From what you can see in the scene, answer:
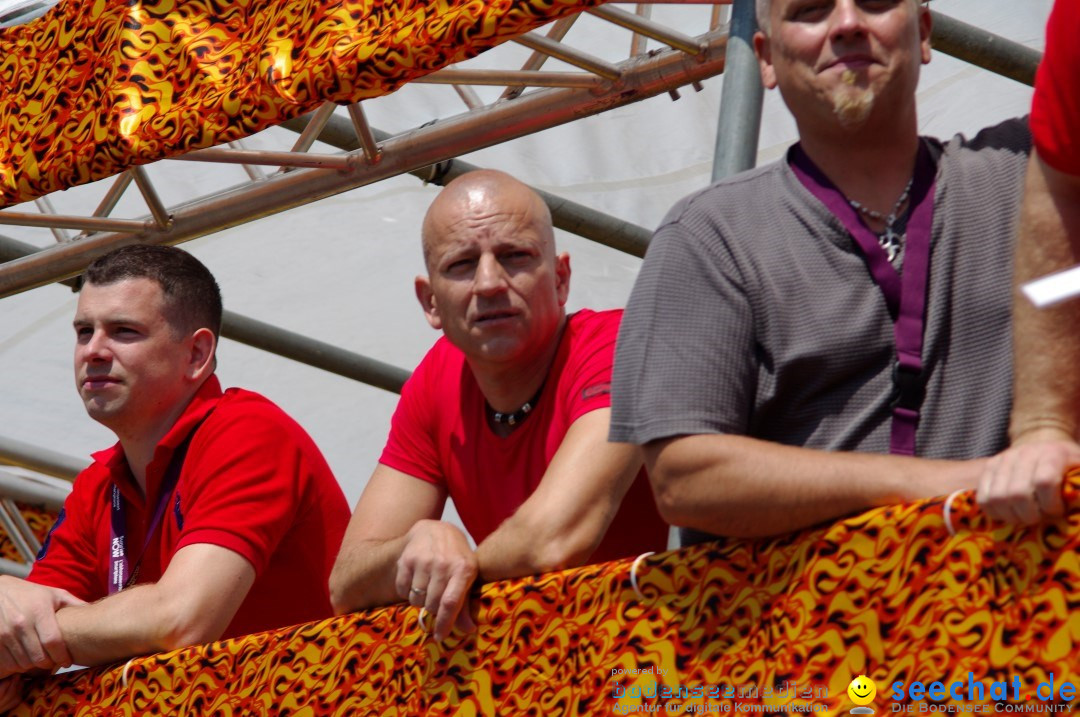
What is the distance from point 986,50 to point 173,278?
205cm

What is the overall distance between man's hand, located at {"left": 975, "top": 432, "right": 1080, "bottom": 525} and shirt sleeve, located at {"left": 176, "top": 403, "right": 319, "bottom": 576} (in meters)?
1.51

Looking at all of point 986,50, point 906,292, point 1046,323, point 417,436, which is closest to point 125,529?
point 417,436

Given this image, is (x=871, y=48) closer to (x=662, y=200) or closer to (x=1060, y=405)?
(x=1060, y=405)

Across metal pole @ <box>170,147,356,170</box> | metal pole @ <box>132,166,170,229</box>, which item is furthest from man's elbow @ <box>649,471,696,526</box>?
metal pole @ <box>132,166,170,229</box>

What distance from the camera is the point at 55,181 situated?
11.7 feet

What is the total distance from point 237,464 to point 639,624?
3.86 ft

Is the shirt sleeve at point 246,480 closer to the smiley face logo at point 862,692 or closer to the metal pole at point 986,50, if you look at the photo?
the smiley face logo at point 862,692

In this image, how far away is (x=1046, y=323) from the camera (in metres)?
1.86

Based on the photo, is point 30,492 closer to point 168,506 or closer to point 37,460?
point 37,460

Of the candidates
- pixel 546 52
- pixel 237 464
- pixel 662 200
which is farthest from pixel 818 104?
pixel 662 200

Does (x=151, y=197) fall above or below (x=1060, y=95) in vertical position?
above

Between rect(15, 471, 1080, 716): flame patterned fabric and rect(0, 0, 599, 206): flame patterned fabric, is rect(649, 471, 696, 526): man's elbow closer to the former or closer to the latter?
rect(15, 471, 1080, 716): flame patterned fabric

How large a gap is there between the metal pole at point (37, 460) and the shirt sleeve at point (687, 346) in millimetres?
4228

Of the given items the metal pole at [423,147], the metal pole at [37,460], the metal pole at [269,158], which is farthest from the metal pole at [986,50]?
the metal pole at [37,460]
